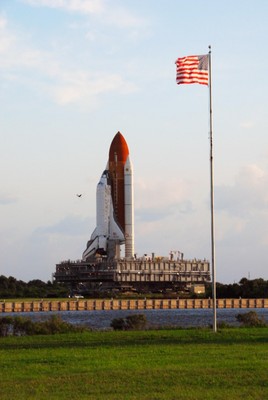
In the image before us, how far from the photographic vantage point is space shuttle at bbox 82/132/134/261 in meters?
147

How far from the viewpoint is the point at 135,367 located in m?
26.2

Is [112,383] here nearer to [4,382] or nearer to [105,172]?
[4,382]

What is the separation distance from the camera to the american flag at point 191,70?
4106 centimetres

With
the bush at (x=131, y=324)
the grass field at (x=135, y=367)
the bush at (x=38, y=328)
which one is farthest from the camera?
the bush at (x=131, y=324)

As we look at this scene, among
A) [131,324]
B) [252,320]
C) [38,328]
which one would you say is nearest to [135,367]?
[38,328]

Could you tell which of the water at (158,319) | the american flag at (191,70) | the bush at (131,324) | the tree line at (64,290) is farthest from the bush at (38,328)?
the tree line at (64,290)

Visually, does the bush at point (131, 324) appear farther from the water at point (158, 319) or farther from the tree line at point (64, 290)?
the tree line at point (64, 290)

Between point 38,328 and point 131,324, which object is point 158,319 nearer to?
point 131,324

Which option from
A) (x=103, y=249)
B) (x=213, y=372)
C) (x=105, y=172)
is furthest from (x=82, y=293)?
(x=213, y=372)

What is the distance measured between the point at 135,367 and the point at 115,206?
Answer: 121852mm

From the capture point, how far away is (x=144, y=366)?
26.5 metres

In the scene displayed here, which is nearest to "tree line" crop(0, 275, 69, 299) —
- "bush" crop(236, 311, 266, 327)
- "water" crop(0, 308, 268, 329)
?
Answer: "water" crop(0, 308, 268, 329)

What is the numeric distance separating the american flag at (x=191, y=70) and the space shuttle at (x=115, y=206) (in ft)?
344

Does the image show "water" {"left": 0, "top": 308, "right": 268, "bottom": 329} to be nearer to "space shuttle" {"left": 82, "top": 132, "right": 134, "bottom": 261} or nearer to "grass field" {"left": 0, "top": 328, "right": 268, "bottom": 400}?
"grass field" {"left": 0, "top": 328, "right": 268, "bottom": 400}
